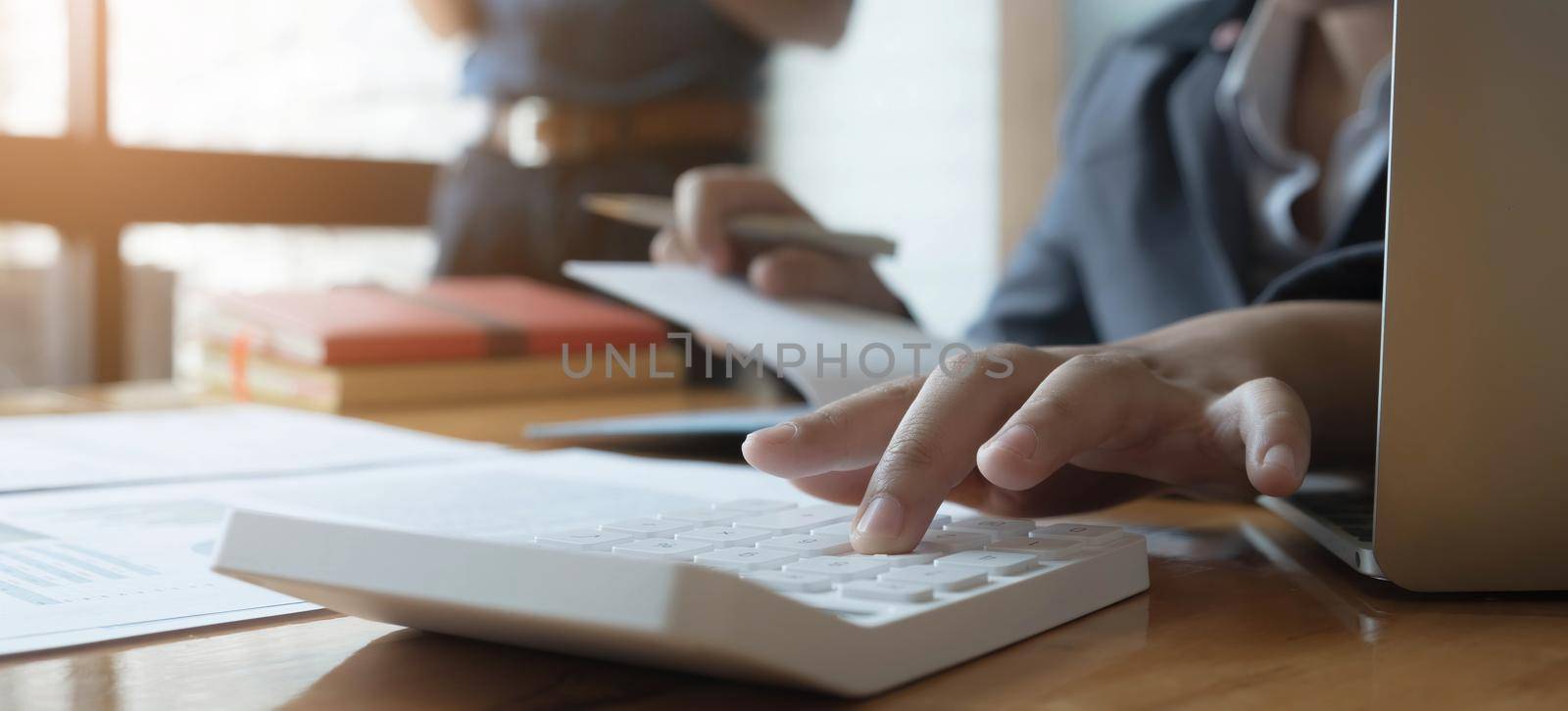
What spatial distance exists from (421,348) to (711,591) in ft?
2.75

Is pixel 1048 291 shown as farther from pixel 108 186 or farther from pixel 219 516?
pixel 108 186

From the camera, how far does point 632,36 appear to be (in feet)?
4.67

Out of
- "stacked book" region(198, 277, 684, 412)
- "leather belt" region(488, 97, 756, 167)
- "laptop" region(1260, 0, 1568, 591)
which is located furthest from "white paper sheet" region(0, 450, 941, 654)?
"leather belt" region(488, 97, 756, 167)

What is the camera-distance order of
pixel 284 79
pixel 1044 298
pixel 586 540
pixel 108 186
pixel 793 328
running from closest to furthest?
pixel 586 540, pixel 793 328, pixel 1044 298, pixel 108 186, pixel 284 79

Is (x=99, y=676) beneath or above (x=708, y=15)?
beneath

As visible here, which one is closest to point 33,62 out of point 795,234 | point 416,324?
point 416,324

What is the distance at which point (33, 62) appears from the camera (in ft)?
5.46

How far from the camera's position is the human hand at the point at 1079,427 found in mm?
346

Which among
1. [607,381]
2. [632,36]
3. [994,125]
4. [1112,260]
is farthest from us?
[994,125]

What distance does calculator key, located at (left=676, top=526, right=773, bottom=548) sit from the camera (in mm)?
326

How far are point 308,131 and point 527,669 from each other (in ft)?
6.23

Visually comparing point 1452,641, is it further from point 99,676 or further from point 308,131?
point 308,131

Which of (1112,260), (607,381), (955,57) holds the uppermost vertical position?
(955,57)

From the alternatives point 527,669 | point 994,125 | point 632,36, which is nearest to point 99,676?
point 527,669
